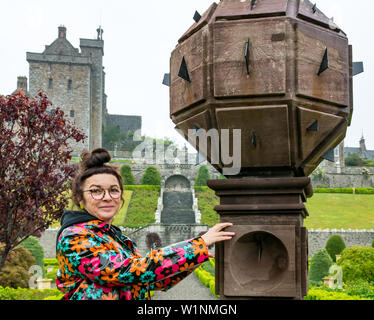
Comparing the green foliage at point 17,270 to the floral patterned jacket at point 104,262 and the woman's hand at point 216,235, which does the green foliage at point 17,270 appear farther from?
the floral patterned jacket at point 104,262

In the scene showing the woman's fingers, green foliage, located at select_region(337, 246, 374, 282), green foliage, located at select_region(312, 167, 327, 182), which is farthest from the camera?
green foliage, located at select_region(312, 167, 327, 182)

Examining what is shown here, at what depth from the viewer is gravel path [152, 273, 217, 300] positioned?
13.2 m

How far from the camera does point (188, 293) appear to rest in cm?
1441

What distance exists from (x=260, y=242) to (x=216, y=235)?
1.55ft

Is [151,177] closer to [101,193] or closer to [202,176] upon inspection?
[202,176]

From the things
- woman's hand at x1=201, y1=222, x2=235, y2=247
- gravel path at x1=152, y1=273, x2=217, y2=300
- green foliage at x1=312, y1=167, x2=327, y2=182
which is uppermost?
green foliage at x1=312, y1=167, x2=327, y2=182

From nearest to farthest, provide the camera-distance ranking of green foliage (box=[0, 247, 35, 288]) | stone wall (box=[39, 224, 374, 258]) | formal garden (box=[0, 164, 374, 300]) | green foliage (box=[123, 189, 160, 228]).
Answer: formal garden (box=[0, 164, 374, 300]) → green foliage (box=[0, 247, 35, 288]) → stone wall (box=[39, 224, 374, 258]) → green foliage (box=[123, 189, 160, 228])

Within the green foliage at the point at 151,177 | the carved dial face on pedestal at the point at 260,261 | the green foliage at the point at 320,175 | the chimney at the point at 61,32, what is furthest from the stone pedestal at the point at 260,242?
the chimney at the point at 61,32

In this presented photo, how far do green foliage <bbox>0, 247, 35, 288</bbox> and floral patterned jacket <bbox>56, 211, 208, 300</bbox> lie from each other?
35.4 ft

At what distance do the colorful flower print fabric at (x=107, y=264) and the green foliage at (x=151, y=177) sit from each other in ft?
139

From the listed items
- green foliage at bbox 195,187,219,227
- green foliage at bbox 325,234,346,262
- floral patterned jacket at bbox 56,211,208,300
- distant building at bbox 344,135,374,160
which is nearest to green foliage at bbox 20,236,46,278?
green foliage at bbox 325,234,346,262

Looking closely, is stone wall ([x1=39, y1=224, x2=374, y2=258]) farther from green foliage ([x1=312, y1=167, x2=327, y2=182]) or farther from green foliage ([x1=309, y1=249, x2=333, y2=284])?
green foliage ([x1=312, y1=167, x2=327, y2=182])

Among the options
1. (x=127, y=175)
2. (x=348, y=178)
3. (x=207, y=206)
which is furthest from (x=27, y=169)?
(x=348, y=178)

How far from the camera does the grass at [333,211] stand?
105 feet
